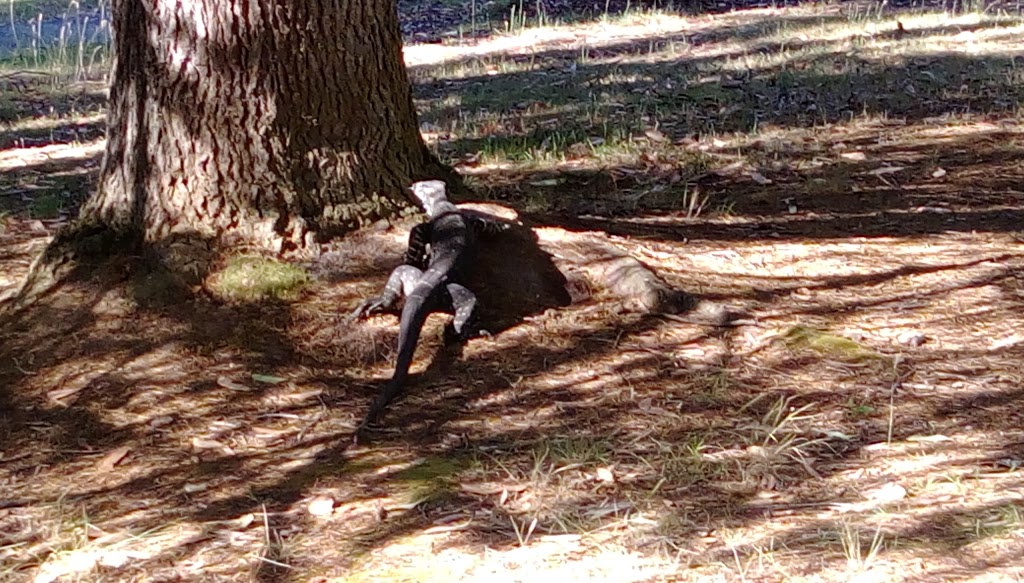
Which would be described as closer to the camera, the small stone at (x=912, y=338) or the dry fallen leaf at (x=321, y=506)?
the dry fallen leaf at (x=321, y=506)

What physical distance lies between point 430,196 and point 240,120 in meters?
0.89

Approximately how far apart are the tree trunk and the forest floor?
0.82 ft

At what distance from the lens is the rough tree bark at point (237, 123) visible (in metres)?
4.71

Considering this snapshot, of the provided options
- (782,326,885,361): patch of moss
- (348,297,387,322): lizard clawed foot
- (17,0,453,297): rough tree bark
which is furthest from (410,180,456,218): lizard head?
(782,326,885,361): patch of moss

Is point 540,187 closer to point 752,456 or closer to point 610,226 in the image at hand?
point 610,226

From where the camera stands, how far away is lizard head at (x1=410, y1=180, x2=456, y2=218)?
514 centimetres

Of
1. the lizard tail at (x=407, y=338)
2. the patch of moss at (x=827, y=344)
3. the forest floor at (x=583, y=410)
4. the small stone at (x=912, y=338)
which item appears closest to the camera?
the forest floor at (x=583, y=410)

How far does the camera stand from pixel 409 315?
454cm

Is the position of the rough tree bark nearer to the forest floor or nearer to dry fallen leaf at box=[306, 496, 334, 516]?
the forest floor

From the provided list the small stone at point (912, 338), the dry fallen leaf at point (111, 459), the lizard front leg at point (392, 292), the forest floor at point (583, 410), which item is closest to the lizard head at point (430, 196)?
the forest floor at point (583, 410)

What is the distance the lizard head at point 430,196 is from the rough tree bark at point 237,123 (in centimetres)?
29

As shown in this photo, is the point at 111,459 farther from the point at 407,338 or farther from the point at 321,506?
the point at 407,338

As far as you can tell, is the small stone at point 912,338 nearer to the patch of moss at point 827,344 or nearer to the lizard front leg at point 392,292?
the patch of moss at point 827,344

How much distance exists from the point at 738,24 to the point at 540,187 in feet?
29.9
